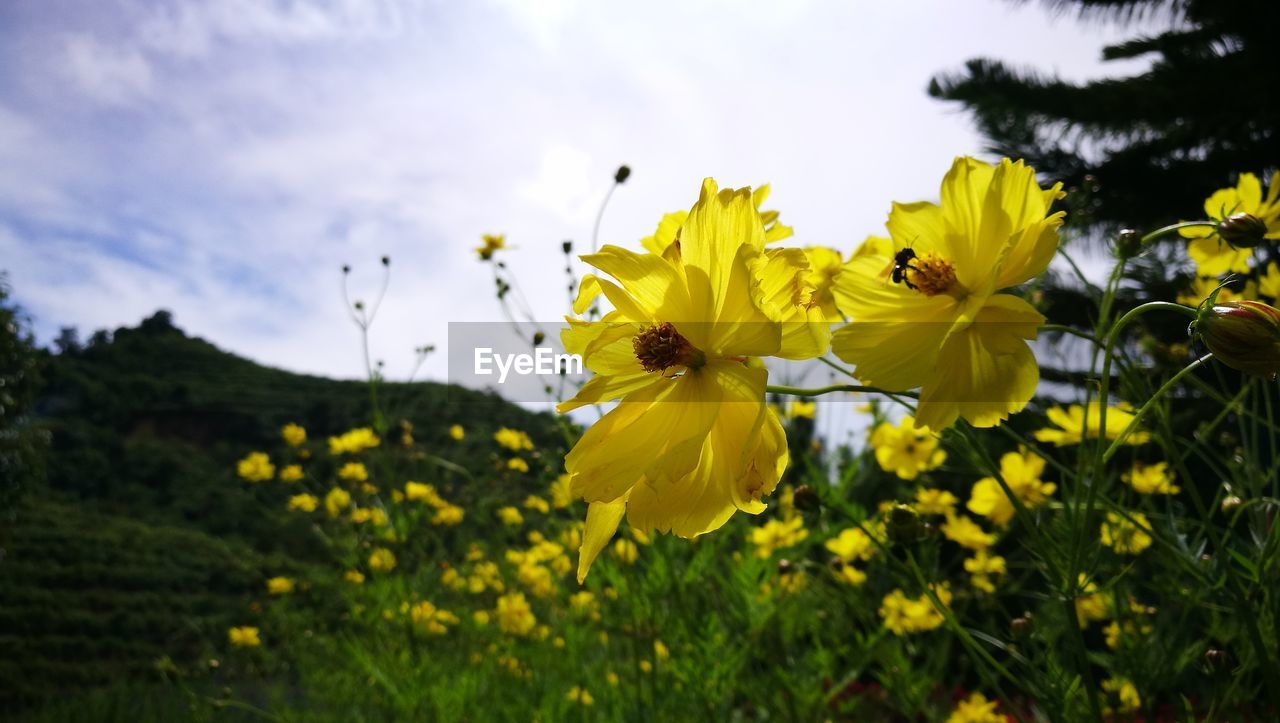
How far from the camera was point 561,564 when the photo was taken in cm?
187

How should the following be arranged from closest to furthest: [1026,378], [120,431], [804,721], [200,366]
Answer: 1. [1026,378]
2. [804,721]
3. [120,431]
4. [200,366]

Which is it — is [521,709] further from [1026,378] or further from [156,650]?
[156,650]

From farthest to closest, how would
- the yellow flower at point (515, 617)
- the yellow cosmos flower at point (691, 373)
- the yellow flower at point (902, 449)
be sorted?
the yellow flower at point (515, 617)
the yellow flower at point (902, 449)
the yellow cosmos flower at point (691, 373)

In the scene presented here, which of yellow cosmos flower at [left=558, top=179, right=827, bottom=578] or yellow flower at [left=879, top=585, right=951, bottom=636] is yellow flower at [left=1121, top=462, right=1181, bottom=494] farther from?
yellow cosmos flower at [left=558, top=179, right=827, bottom=578]

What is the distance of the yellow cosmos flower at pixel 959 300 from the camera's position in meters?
0.28

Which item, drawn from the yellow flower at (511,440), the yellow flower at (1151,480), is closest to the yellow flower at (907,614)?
the yellow flower at (1151,480)

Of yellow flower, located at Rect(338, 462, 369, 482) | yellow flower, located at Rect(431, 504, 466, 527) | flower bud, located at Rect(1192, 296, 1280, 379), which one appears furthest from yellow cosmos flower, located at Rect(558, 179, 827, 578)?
yellow flower, located at Rect(338, 462, 369, 482)

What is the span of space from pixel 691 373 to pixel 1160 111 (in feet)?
18.0

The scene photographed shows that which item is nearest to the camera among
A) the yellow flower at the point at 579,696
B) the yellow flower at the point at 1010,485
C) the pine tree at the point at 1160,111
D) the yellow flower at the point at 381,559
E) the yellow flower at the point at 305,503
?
the yellow flower at the point at 1010,485

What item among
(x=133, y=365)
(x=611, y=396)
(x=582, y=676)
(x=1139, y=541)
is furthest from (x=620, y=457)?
(x=133, y=365)

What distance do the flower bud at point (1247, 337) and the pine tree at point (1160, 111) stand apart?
445 cm

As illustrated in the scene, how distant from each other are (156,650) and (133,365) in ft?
31.3

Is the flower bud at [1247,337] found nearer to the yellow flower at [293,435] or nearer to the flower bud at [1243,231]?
the flower bud at [1243,231]

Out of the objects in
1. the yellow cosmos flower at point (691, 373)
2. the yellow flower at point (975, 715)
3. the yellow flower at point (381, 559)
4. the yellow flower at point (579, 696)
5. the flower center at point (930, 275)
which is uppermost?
the flower center at point (930, 275)
